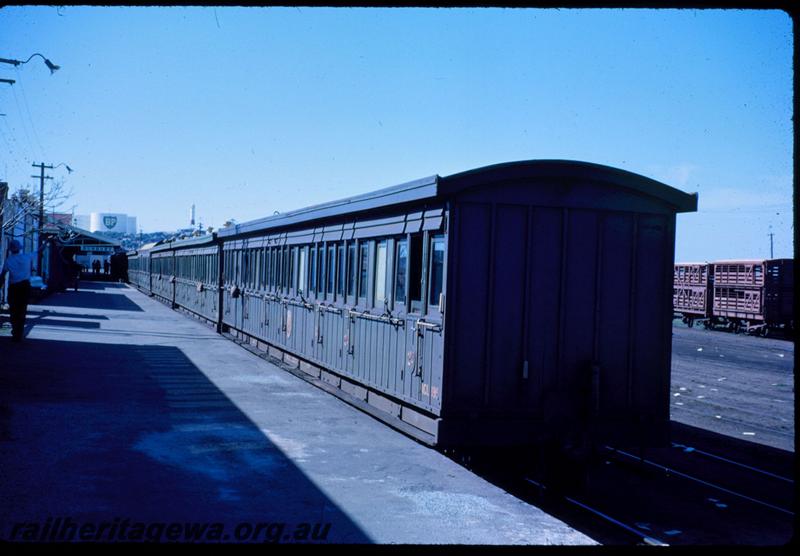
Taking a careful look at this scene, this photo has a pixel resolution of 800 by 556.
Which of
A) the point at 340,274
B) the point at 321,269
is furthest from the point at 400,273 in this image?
the point at 321,269

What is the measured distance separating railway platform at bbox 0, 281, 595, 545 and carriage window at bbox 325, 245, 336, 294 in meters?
1.71

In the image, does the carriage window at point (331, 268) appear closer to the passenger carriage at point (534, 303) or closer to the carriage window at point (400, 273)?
the carriage window at point (400, 273)

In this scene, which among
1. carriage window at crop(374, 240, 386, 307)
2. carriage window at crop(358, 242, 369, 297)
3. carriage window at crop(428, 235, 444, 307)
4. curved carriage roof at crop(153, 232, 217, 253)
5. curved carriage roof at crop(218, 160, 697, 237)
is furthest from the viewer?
curved carriage roof at crop(153, 232, 217, 253)

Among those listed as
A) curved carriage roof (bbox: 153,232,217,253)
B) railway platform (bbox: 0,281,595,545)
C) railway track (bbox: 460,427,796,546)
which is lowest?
railway track (bbox: 460,427,796,546)

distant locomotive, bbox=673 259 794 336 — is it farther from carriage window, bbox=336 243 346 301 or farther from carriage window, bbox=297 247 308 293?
carriage window, bbox=336 243 346 301

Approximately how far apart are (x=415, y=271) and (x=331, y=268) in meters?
3.58

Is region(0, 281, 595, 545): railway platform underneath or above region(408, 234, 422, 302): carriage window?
underneath

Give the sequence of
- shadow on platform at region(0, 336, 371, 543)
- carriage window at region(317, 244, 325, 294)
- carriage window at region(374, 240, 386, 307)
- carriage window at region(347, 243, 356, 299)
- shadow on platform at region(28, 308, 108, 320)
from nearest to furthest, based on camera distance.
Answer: shadow on platform at region(0, 336, 371, 543)
carriage window at region(374, 240, 386, 307)
carriage window at region(347, 243, 356, 299)
carriage window at region(317, 244, 325, 294)
shadow on platform at region(28, 308, 108, 320)

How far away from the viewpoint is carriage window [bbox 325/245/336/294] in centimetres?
1141

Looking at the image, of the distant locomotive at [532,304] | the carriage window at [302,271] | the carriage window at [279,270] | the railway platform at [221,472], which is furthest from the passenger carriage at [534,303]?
the carriage window at [279,270]

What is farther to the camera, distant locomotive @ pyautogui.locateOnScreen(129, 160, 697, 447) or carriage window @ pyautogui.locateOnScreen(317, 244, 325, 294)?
carriage window @ pyautogui.locateOnScreen(317, 244, 325, 294)

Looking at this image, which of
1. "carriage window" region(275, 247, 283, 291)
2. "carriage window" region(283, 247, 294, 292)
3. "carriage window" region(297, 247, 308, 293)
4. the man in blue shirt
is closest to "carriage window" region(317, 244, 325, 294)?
"carriage window" region(297, 247, 308, 293)

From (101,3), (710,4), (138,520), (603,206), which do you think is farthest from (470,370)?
(101,3)

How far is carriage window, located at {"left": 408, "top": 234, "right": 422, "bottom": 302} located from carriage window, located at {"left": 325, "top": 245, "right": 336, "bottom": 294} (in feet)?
10.6
